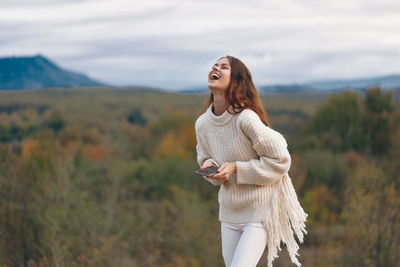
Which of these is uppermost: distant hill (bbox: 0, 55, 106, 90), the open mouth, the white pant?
the open mouth

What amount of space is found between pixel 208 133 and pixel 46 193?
30.1ft

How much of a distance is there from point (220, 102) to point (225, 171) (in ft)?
1.41

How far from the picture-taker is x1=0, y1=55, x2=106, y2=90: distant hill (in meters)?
9.24

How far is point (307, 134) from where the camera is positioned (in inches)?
1519

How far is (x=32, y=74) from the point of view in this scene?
10.7 meters

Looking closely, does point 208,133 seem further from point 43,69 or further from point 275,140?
point 43,69

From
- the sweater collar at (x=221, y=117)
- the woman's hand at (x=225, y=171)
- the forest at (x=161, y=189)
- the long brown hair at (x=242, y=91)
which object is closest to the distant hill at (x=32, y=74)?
the forest at (x=161, y=189)

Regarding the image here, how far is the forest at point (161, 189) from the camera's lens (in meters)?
7.94

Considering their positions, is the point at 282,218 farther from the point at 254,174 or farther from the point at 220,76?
the point at 220,76

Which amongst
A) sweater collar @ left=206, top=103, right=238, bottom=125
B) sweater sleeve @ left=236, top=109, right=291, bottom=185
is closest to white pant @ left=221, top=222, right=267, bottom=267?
sweater sleeve @ left=236, top=109, right=291, bottom=185

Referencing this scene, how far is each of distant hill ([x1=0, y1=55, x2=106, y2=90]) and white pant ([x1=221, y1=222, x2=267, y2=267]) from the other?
6.36 metres

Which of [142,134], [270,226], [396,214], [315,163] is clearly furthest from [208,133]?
[142,134]

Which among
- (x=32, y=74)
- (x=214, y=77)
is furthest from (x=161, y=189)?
(x=214, y=77)

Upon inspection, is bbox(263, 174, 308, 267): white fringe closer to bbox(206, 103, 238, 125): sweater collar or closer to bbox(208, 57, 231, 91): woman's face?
bbox(206, 103, 238, 125): sweater collar
